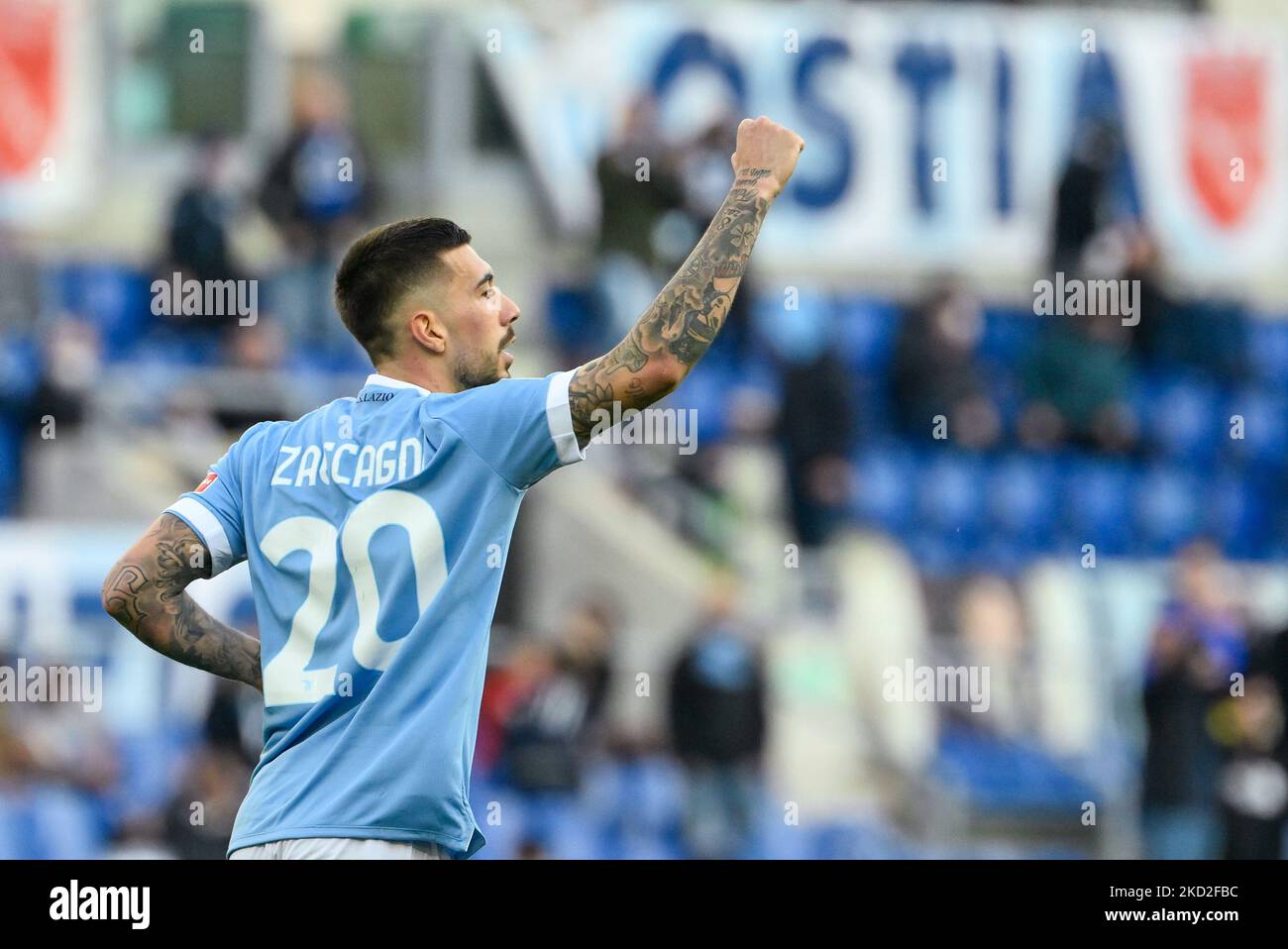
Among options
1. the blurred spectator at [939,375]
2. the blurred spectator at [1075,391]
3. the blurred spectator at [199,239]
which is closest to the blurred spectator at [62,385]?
the blurred spectator at [199,239]

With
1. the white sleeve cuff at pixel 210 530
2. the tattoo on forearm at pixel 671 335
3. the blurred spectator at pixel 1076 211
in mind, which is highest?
the blurred spectator at pixel 1076 211

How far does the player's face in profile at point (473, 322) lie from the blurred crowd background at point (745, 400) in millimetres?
6081

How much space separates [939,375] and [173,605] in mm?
9941

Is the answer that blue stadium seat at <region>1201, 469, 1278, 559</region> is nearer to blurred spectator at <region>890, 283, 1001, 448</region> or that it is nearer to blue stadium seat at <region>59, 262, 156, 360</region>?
blurred spectator at <region>890, 283, 1001, 448</region>

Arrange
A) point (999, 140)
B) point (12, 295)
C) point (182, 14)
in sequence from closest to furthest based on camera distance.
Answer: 1. point (12, 295)
2. point (182, 14)
3. point (999, 140)

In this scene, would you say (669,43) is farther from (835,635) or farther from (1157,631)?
(1157,631)

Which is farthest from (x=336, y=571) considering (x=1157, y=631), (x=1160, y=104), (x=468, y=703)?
(x=1160, y=104)

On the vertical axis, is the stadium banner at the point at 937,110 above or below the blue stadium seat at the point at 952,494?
above

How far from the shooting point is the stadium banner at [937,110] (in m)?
15.7

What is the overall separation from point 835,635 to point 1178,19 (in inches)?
302

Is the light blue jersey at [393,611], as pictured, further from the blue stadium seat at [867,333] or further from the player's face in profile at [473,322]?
the blue stadium seat at [867,333]

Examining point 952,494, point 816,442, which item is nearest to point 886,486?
point 952,494

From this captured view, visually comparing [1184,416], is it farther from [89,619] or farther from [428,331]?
[428,331]
